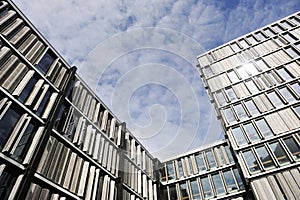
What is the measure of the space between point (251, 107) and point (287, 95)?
4213 millimetres

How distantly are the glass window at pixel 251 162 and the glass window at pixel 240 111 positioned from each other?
196 inches

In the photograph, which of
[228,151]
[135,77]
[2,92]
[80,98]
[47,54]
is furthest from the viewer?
[228,151]

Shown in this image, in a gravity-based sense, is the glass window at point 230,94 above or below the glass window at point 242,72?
below

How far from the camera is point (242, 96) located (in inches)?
1196

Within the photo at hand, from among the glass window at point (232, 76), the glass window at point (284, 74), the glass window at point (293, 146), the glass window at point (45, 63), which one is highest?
the glass window at point (232, 76)

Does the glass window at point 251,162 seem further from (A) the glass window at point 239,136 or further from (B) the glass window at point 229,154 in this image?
(B) the glass window at point 229,154

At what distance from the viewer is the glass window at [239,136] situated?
26.1m

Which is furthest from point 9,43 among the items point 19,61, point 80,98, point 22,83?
A: point 80,98

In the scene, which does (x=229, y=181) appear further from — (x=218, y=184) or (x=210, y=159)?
(x=210, y=159)

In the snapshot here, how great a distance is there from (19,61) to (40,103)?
3722mm

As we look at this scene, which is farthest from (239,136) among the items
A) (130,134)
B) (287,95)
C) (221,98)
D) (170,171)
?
(130,134)

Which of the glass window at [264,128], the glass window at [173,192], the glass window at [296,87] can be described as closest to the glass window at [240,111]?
the glass window at [264,128]

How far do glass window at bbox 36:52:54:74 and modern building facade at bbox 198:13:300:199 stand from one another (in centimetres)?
2166

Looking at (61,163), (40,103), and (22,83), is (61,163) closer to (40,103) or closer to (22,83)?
(40,103)
